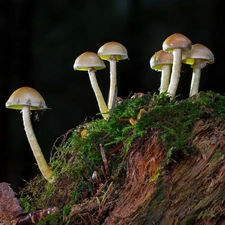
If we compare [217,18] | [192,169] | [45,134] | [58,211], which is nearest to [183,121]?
[192,169]

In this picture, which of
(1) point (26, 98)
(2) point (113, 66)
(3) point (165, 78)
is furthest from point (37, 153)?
(3) point (165, 78)

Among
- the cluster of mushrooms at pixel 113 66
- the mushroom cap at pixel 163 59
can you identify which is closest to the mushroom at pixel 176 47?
the cluster of mushrooms at pixel 113 66

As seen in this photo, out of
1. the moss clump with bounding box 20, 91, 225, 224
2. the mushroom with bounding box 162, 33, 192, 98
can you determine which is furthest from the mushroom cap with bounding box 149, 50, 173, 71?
the moss clump with bounding box 20, 91, 225, 224

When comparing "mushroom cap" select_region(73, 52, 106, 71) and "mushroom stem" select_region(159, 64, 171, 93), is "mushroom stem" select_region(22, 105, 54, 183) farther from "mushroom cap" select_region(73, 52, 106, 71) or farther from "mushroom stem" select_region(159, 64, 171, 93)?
"mushroom stem" select_region(159, 64, 171, 93)

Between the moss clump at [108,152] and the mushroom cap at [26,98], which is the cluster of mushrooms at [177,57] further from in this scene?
the mushroom cap at [26,98]

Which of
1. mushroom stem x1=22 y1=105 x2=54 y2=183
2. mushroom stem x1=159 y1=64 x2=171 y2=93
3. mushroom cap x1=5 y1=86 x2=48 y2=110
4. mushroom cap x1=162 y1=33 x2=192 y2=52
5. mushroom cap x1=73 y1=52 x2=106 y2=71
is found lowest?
mushroom stem x1=22 y1=105 x2=54 y2=183

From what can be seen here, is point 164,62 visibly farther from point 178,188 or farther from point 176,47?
point 178,188
